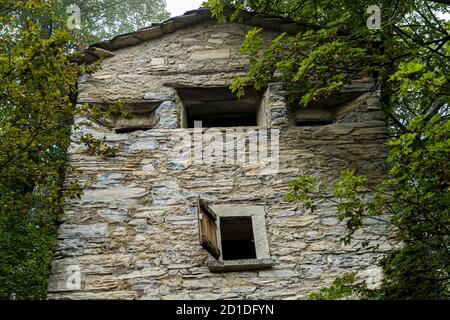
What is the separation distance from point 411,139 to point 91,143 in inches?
124

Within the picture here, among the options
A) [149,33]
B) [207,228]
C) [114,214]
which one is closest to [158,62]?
[149,33]

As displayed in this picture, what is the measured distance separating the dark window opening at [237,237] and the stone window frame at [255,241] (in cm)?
6

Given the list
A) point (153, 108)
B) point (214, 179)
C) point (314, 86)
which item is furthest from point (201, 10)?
point (214, 179)

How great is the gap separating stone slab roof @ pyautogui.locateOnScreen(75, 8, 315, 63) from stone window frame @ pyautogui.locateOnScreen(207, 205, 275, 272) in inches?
95.1

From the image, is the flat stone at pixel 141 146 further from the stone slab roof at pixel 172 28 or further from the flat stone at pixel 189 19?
the flat stone at pixel 189 19

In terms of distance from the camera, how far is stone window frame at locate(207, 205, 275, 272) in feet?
15.3

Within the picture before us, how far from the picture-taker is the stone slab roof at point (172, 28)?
629cm

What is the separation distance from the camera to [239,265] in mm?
4648

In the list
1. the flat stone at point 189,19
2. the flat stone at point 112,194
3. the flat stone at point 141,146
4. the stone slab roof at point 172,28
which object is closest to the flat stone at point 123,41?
the stone slab roof at point 172,28

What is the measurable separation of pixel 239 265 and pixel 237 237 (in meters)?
0.75

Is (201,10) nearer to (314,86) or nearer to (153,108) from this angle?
(153,108)

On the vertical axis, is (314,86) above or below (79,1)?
below

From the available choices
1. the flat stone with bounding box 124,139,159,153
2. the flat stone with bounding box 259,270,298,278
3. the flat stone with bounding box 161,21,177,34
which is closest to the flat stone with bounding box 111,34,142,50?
the flat stone with bounding box 161,21,177,34

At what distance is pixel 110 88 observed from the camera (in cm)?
604
